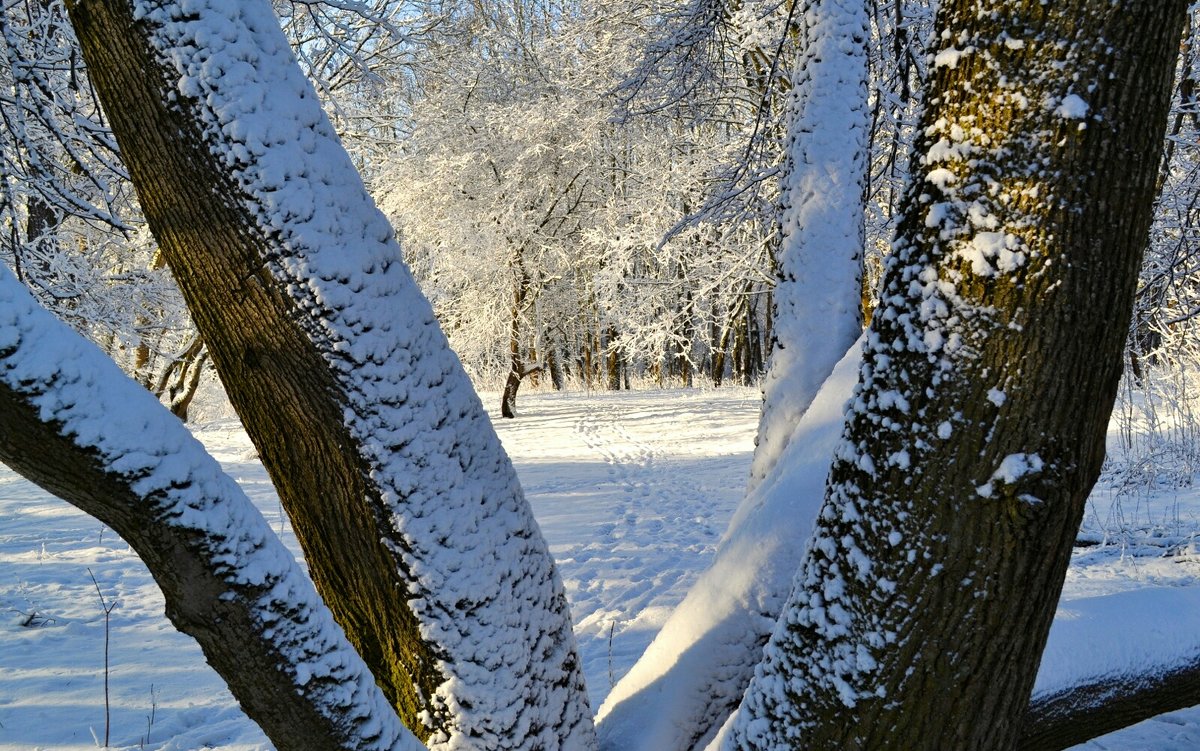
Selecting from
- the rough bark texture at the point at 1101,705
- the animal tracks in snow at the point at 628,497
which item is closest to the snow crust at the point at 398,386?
the rough bark texture at the point at 1101,705

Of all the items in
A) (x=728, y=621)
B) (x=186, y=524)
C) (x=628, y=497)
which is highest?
(x=186, y=524)

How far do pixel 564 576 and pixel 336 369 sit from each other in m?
4.19

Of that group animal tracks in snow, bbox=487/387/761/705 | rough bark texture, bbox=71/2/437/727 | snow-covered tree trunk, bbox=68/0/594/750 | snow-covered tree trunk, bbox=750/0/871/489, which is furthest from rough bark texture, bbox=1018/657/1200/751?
animal tracks in snow, bbox=487/387/761/705

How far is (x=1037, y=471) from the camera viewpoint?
1067 mm

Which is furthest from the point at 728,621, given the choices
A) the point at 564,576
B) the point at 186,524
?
the point at 564,576

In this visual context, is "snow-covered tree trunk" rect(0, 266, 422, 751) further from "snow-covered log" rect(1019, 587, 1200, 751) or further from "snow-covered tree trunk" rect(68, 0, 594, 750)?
"snow-covered log" rect(1019, 587, 1200, 751)

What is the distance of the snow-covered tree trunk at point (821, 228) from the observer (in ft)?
8.82

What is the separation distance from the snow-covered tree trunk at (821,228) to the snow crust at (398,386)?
1.30m

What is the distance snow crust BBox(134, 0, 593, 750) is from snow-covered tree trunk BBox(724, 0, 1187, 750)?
0.74 m

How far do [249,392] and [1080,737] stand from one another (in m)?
2.29

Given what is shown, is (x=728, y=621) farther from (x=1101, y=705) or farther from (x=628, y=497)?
(x=628, y=497)

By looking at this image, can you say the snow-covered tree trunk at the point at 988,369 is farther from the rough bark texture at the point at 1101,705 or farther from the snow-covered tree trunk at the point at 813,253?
the snow-covered tree trunk at the point at 813,253

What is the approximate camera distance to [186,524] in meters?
1.19

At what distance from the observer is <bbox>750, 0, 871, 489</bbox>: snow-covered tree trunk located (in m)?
2.69
